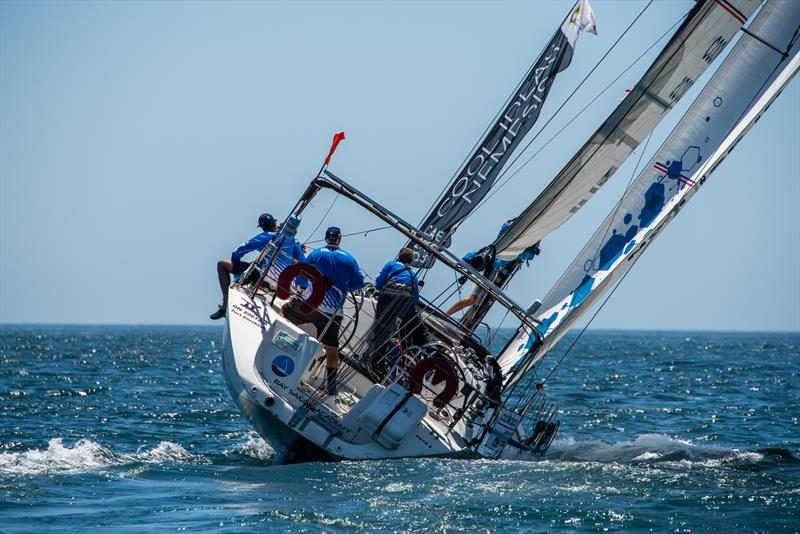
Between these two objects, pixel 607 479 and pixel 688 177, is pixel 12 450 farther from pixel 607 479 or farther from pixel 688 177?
pixel 688 177

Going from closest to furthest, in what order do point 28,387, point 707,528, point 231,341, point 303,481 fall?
point 707,528 → point 303,481 → point 231,341 → point 28,387

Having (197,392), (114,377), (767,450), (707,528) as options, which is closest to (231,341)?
(707,528)

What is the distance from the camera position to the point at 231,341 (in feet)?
35.7

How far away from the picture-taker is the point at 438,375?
35.6 ft

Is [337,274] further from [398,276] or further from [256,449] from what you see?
[256,449]

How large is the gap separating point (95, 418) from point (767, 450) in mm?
8411

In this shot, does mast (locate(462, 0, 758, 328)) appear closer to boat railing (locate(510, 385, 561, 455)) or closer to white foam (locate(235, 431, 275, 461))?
boat railing (locate(510, 385, 561, 455))

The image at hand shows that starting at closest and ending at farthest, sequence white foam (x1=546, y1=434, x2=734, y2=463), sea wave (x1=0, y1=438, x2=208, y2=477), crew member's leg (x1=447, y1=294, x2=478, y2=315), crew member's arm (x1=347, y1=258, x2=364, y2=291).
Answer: sea wave (x1=0, y1=438, x2=208, y2=477) → crew member's arm (x1=347, y1=258, x2=364, y2=291) → white foam (x1=546, y1=434, x2=734, y2=463) → crew member's leg (x1=447, y1=294, x2=478, y2=315)

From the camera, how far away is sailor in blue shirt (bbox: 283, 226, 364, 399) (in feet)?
36.2

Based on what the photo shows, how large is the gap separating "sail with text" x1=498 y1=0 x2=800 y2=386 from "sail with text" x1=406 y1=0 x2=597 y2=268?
2601mm

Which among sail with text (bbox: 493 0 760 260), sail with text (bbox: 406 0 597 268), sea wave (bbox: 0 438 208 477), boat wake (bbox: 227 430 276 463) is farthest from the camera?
sail with text (bbox: 406 0 597 268)

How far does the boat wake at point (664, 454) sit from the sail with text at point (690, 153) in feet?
4.12

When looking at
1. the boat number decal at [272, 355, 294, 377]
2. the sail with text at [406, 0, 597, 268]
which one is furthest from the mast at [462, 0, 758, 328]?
the boat number decal at [272, 355, 294, 377]

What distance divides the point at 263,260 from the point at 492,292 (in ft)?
10.1
